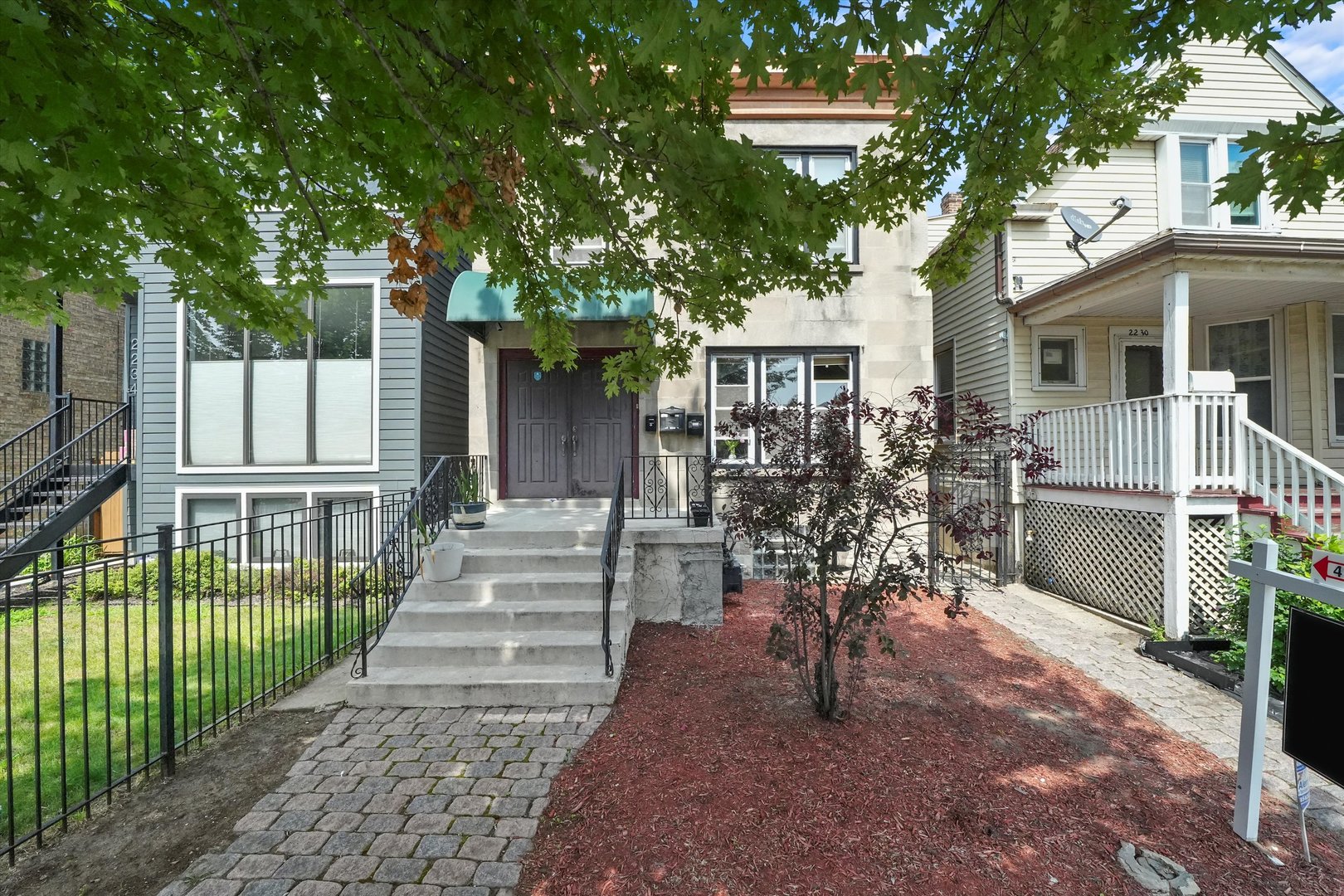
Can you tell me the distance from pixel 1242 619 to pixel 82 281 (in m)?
10.2

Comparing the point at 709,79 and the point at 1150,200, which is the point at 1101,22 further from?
the point at 1150,200

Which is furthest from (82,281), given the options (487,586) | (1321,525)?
(1321,525)

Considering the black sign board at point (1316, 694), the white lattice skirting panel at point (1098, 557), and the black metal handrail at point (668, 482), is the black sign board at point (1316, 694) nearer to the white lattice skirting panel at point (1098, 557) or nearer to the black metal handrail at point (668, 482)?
the white lattice skirting panel at point (1098, 557)

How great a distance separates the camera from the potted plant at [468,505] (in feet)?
21.7

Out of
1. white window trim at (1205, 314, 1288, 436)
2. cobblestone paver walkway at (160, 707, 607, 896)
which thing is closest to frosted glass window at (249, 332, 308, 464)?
cobblestone paver walkway at (160, 707, 607, 896)

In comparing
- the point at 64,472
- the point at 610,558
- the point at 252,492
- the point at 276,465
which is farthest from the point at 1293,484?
the point at 64,472

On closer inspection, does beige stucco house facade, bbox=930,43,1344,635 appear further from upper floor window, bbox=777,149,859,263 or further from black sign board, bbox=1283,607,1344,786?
black sign board, bbox=1283,607,1344,786

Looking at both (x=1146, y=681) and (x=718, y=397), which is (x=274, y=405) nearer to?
(x=718, y=397)

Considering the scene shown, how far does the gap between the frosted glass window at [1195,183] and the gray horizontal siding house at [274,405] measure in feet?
43.1

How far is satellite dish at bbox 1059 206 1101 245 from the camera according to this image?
945 centimetres

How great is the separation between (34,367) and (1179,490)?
22.1m

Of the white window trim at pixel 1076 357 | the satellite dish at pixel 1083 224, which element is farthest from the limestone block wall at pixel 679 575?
the satellite dish at pixel 1083 224

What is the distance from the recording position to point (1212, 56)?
384 inches

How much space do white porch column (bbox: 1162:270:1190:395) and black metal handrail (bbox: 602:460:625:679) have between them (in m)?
6.56
